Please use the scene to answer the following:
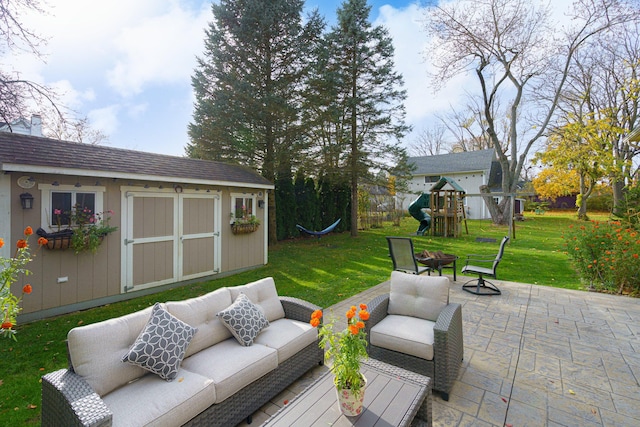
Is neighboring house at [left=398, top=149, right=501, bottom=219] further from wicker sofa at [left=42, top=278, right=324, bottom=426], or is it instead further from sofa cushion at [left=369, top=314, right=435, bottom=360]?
wicker sofa at [left=42, top=278, right=324, bottom=426]

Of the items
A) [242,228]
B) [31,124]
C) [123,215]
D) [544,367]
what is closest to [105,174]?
[123,215]

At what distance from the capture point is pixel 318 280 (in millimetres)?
6520

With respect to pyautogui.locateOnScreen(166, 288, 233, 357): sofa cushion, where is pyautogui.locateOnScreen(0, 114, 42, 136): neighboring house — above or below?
above

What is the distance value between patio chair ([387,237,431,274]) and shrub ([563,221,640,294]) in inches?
132

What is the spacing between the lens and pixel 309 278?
671 centimetres

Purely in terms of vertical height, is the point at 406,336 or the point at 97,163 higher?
the point at 97,163

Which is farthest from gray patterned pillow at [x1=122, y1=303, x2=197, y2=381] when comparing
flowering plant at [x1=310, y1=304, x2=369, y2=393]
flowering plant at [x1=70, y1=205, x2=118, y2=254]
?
flowering plant at [x1=70, y1=205, x2=118, y2=254]

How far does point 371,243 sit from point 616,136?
10950 millimetres

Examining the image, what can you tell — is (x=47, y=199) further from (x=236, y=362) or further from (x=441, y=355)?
(x=441, y=355)

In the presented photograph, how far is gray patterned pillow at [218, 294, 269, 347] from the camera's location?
259cm

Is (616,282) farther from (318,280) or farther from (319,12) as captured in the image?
(319,12)

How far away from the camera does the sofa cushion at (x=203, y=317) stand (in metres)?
2.46

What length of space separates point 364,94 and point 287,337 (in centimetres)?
1176

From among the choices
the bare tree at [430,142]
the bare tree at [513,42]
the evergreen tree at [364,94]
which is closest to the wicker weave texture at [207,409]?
the evergreen tree at [364,94]
